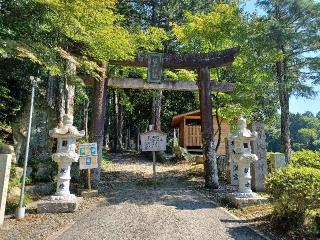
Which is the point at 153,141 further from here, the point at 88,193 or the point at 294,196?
the point at 294,196

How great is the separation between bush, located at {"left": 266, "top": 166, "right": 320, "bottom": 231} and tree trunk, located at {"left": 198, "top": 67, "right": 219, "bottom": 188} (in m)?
4.64

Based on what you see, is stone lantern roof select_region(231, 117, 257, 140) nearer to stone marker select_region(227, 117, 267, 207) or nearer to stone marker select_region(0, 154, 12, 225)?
stone marker select_region(227, 117, 267, 207)

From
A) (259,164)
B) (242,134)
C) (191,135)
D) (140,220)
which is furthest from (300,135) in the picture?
(140,220)

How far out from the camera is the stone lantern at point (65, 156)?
9172mm

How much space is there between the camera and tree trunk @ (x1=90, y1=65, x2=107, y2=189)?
11367 millimetres

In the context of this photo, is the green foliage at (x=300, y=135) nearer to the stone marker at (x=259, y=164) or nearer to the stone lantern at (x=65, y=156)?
the stone marker at (x=259, y=164)

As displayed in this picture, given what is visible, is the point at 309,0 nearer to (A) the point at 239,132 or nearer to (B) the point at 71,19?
(A) the point at 239,132

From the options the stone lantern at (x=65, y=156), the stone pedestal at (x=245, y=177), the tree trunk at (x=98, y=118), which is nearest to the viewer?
the stone lantern at (x=65, y=156)

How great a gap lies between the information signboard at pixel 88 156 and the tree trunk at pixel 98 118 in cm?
122

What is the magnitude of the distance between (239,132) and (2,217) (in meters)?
6.52

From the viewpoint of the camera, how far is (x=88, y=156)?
1017 centimetres

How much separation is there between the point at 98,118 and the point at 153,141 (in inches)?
89.8

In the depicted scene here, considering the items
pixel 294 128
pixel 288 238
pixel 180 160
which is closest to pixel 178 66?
pixel 288 238

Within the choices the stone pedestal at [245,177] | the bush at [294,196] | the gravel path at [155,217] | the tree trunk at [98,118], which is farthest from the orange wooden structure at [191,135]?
the bush at [294,196]
